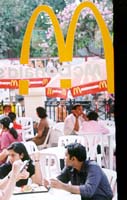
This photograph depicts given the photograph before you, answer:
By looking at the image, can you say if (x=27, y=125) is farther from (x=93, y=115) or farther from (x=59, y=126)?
(x=93, y=115)

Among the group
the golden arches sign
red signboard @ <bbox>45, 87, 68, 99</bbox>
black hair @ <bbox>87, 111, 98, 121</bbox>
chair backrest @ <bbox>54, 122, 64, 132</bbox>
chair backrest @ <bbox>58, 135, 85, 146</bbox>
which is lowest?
chair backrest @ <bbox>58, 135, 85, 146</bbox>

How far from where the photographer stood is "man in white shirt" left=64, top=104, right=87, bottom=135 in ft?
8.43

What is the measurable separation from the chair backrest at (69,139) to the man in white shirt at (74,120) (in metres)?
0.02

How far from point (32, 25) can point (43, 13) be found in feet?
0.28

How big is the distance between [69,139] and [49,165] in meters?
0.18

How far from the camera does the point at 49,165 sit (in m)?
2.57

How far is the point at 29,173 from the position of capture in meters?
2.57

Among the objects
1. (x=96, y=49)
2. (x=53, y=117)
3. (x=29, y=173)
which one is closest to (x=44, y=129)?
(x=53, y=117)

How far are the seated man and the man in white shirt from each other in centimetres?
8

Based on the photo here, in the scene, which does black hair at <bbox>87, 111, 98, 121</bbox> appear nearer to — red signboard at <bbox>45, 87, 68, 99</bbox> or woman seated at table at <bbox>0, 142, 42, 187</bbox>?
red signboard at <bbox>45, 87, 68, 99</bbox>

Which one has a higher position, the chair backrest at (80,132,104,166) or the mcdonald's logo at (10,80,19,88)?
the mcdonald's logo at (10,80,19,88)

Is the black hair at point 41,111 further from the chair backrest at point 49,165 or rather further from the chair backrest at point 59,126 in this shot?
the chair backrest at point 49,165

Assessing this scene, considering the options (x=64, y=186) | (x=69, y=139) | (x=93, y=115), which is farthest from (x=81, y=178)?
(x=93, y=115)

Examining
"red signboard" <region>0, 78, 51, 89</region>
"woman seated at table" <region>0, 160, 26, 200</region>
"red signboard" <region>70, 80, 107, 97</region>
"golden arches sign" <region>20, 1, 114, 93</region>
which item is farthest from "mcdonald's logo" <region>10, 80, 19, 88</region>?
"woman seated at table" <region>0, 160, 26, 200</region>
